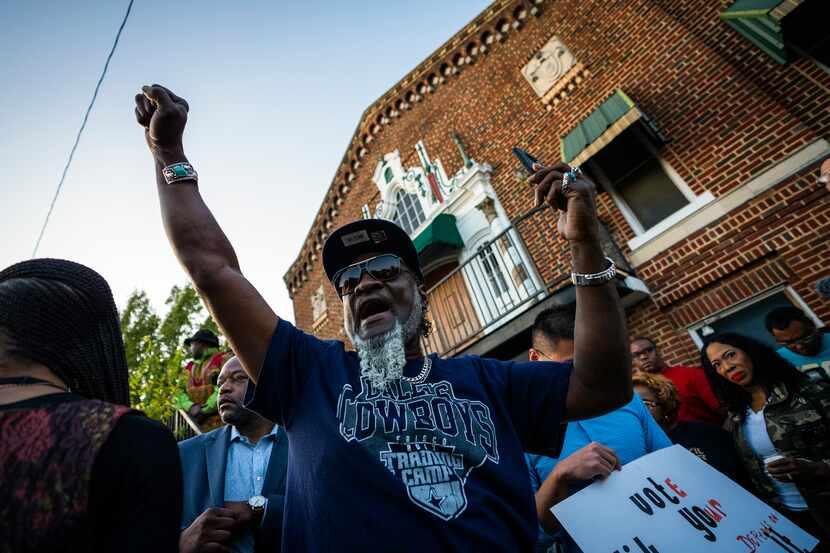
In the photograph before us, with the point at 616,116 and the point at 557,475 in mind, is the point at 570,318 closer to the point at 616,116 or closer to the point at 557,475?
the point at 557,475

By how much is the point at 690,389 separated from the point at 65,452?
4.39m

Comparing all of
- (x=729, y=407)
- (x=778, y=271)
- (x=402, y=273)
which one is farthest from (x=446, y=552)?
(x=778, y=271)

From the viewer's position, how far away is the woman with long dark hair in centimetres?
219

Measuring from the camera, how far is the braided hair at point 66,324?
36.9 inches

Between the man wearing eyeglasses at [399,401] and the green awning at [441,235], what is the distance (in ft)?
19.7

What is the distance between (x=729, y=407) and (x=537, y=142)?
5.62 m

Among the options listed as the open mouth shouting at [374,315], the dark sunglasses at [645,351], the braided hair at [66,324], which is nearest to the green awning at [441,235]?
the dark sunglasses at [645,351]

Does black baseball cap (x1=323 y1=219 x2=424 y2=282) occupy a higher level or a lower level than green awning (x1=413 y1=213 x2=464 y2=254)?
lower

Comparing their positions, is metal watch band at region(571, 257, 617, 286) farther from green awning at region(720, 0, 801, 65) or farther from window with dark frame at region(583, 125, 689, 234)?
green awning at region(720, 0, 801, 65)

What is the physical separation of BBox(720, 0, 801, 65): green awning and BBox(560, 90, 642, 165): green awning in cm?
142

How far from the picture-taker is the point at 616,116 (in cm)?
572

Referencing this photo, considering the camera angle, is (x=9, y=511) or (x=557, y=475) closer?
(x=9, y=511)

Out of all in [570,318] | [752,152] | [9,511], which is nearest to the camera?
[9,511]

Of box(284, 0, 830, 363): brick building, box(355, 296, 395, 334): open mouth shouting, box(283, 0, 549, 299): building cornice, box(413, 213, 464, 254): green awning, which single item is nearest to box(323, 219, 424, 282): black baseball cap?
box(355, 296, 395, 334): open mouth shouting
